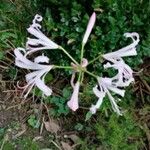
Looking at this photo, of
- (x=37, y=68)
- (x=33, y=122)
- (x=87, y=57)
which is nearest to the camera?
(x=37, y=68)

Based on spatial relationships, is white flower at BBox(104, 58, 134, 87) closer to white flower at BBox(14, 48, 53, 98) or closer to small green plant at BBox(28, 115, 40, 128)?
white flower at BBox(14, 48, 53, 98)

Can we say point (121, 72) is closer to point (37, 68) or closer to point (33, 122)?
point (37, 68)

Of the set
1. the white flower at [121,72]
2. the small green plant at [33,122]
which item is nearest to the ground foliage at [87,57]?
the small green plant at [33,122]

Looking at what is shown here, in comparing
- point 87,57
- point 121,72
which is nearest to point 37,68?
point 121,72

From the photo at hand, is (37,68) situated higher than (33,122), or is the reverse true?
(37,68)

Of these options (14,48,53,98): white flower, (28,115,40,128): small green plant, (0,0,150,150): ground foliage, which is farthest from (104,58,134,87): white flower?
(28,115,40,128): small green plant

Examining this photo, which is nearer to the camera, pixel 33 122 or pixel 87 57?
pixel 87 57

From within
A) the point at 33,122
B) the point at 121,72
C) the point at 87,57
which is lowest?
the point at 33,122

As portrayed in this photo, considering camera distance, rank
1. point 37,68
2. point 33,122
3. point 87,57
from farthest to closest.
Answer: point 33,122 → point 87,57 → point 37,68
